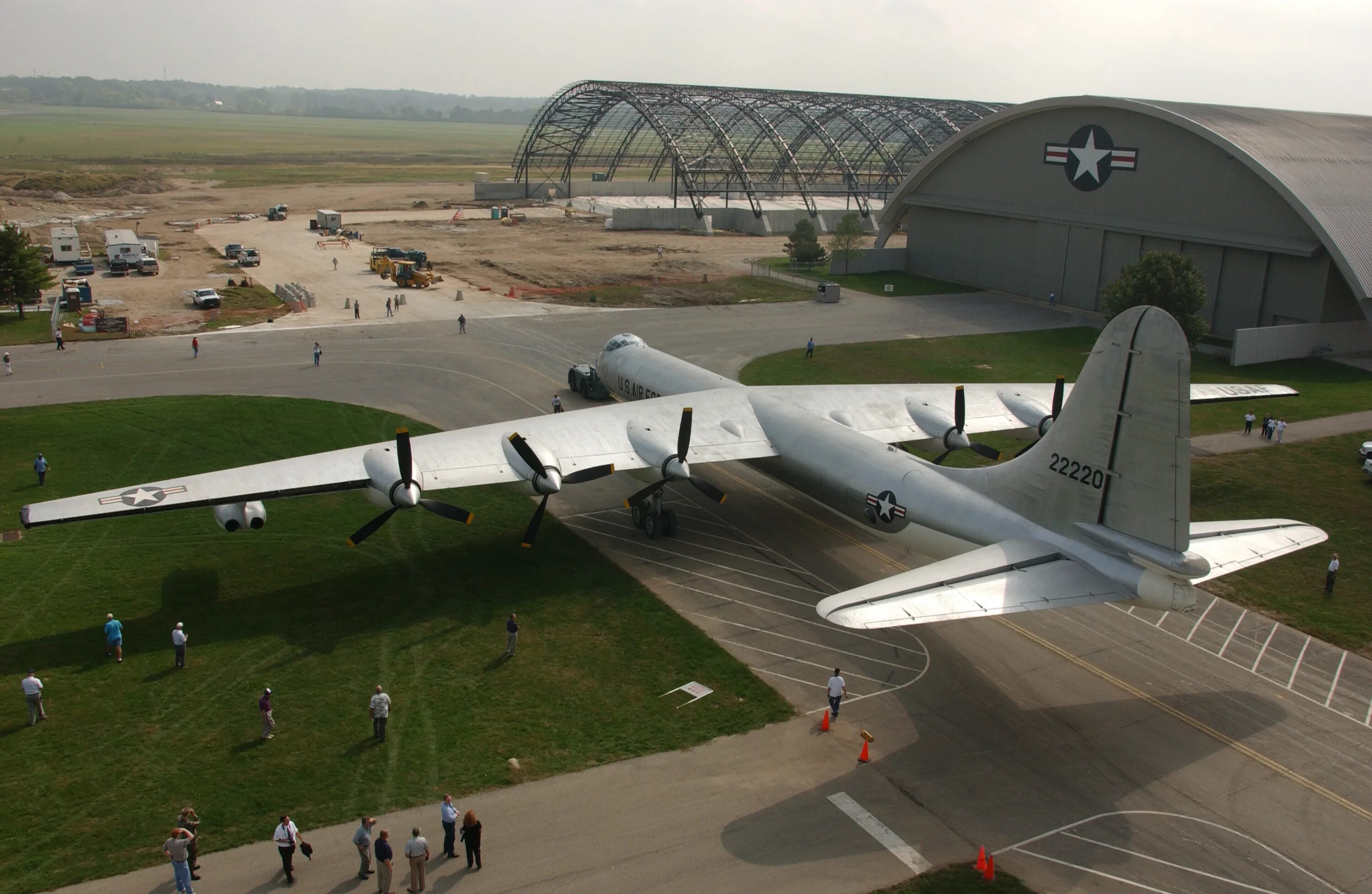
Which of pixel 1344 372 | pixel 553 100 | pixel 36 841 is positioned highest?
pixel 553 100

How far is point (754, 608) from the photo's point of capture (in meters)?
31.1

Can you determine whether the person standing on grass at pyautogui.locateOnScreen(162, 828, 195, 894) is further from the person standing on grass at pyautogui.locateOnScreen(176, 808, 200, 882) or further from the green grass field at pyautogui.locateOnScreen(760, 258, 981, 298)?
the green grass field at pyautogui.locateOnScreen(760, 258, 981, 298)

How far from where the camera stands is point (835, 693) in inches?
970

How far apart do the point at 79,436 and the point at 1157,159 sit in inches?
2983

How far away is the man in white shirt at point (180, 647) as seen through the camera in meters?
26.2

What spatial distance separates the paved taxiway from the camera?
19.8m

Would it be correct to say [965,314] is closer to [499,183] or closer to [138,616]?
[138,616]

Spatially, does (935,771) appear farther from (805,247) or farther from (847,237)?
(805,247)

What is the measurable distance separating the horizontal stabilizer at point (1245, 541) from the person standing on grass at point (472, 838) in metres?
17.4

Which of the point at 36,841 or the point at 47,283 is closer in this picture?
the point at 36,841

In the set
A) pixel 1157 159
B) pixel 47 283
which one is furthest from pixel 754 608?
pixel 47 283

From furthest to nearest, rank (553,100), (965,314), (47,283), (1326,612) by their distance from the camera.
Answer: (553,100), (965,314), (47,283), (1326,612)

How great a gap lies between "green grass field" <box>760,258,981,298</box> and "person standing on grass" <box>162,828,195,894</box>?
80.8m

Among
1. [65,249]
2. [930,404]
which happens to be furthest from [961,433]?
[65,249]
